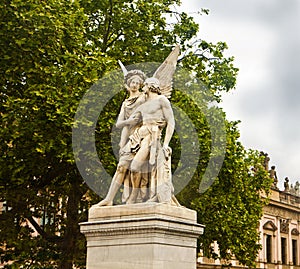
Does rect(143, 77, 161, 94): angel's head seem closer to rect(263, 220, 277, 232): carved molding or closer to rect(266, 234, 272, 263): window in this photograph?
rect(263, 220, 277, 232): carved molding

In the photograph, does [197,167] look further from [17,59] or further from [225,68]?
[17,59]

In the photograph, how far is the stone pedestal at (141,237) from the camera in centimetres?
1116

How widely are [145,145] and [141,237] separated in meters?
1.72

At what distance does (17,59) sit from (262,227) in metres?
33.9

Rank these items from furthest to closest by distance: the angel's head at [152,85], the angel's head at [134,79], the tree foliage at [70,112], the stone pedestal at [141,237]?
the tree foliage at [70,112]
the angel's head at [134,79]
the angel's head at [152,85]
the stone pedestal at [141,237]


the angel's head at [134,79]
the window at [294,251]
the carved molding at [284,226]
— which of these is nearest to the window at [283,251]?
the carved molding at [284,226]

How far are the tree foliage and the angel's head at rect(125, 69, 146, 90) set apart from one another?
19.1ft

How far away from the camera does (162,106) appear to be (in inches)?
486

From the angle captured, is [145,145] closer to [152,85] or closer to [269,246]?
[152,85]

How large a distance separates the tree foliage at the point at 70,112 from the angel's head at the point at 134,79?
583 cm

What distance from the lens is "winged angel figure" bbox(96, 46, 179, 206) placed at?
11.8 meters

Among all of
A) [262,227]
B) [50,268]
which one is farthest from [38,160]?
[262,227]

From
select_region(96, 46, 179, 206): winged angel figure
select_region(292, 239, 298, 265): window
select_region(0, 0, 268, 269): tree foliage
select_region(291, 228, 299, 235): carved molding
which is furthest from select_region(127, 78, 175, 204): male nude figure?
select_region(292, 239, 298, 265): window

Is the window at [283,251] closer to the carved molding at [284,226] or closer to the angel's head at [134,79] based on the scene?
the carved molding at [284,226]
